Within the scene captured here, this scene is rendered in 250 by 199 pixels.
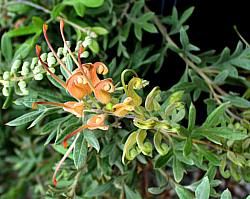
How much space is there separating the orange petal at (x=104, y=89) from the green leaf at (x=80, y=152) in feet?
0.21

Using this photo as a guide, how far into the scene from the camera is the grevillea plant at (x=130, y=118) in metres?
0.47

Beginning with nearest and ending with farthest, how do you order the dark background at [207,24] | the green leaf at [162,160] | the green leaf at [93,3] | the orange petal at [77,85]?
the orange petal at [77,85]
the green leaf at [162,160]
the green leaf at [93,3]
the dark background at [207,24]

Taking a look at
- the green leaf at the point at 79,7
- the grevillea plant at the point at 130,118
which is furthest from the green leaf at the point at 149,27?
the green leaf at the point at 79,7

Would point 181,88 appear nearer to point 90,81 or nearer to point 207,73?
point 207,73

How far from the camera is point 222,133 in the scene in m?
0.52

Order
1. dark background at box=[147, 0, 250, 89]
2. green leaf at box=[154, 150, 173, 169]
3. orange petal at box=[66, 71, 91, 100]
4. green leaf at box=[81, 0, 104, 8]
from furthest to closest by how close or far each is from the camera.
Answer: dark background at box=[147, 0, 250, 89], green leaf at box=[81, 0, 104, 8], green leaf at box=[154, 150, 173, 169], orange petal at box=[66, 71, 91, 100]

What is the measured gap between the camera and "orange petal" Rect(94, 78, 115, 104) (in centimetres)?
45

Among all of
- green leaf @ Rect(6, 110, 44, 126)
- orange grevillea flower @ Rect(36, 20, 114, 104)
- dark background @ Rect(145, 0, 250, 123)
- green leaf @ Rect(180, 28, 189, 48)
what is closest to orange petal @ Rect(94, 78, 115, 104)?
orange grevillea flower @ Rect(36, 20, 114, 104)

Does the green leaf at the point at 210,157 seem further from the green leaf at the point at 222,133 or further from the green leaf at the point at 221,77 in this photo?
the green leaf at the point at 221,77

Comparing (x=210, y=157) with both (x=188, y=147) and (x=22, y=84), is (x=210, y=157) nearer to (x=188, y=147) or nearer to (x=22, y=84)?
(x=188, y=147)

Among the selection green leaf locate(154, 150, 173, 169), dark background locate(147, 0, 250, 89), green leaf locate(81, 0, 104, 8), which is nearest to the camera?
green leaf locate(154, 150, 173, 169)

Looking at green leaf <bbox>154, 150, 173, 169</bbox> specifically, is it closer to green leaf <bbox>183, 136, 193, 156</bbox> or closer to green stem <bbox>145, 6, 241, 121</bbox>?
green leaf <bbox>183, 136, 193, 156</bbox>

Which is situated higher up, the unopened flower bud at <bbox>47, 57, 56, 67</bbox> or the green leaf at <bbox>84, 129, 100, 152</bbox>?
the unopened flower bud at <bbox>47, 57, 56, 67</bbox>

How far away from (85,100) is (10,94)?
160 millimetres
